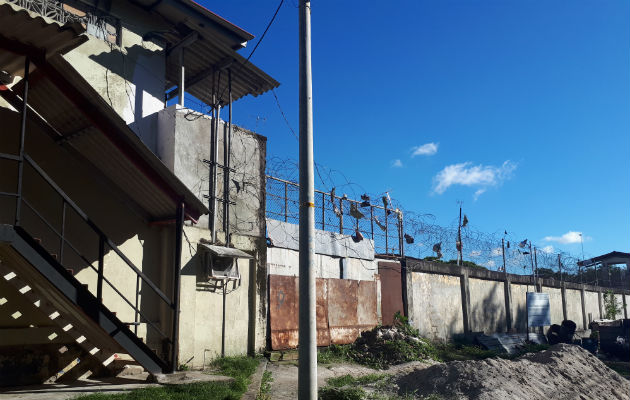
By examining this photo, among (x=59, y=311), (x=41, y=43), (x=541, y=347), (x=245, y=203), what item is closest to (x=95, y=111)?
(x=41, y=43)

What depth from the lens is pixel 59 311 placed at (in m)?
8.06

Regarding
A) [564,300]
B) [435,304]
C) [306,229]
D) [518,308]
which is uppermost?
→ [306,229]

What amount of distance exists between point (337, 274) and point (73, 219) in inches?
333

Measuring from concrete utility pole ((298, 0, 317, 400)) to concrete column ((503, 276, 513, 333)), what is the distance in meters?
19.9

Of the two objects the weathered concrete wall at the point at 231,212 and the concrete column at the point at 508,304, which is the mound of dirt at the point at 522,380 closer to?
the weathered concrete wall at the point at 231,212

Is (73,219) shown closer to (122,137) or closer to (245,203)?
(122,137)

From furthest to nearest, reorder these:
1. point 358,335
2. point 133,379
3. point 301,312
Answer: point 358,335 → point 133,379 → point 301,312

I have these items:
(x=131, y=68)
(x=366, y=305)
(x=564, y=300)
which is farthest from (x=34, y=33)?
(x=564, y=300)

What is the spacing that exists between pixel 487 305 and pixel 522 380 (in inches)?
508

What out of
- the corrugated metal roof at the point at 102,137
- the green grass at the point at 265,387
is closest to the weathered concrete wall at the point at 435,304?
the green grass at the point at 265,387

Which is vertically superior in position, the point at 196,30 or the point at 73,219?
the point at 196,30

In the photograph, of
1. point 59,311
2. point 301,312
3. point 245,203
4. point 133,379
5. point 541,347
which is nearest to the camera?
point 301,312

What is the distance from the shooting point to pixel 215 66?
13.7 m

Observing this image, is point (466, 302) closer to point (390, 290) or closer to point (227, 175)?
point (390, 290)
